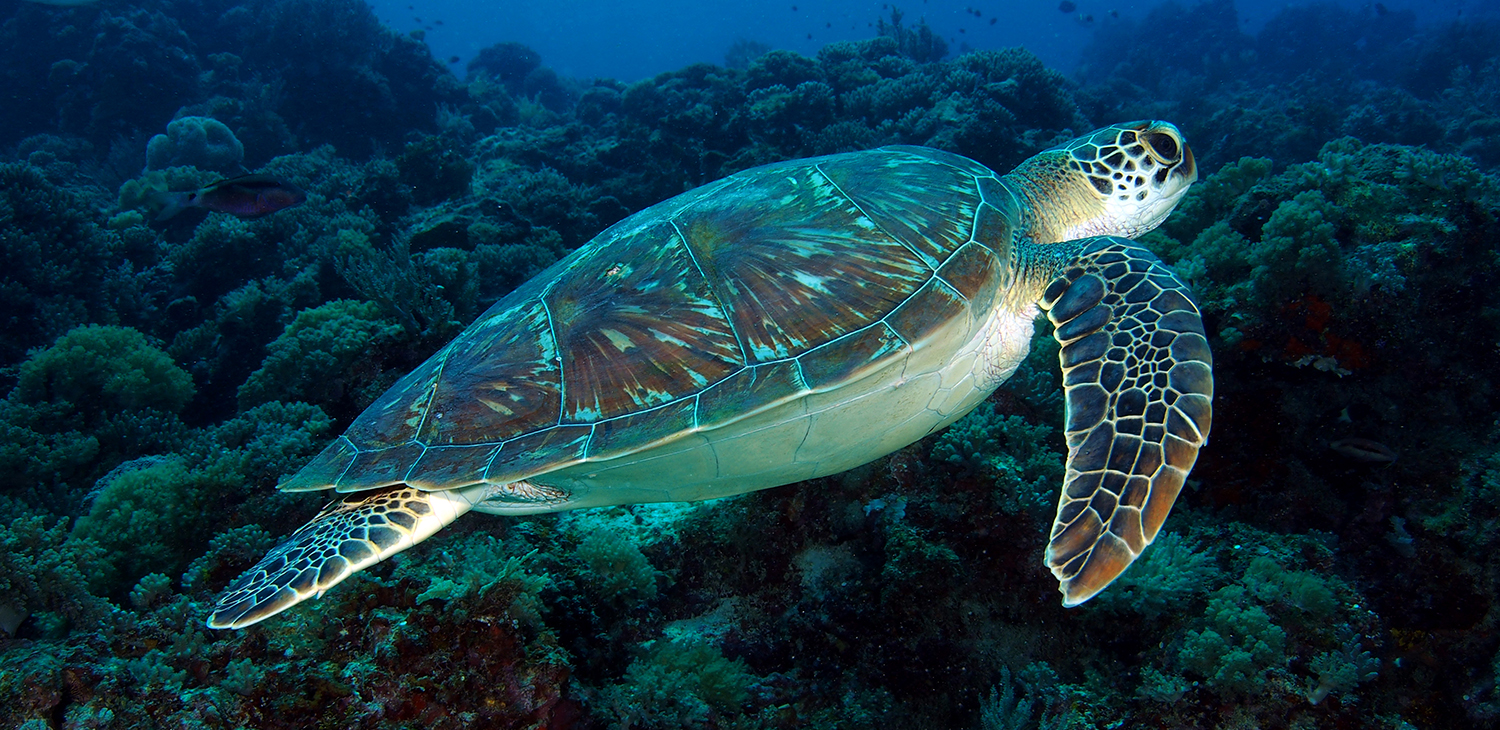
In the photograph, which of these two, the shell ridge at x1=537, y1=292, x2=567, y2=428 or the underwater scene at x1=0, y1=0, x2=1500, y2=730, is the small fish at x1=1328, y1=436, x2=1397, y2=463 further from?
the shell ridge at x1=537, y1=292, x2=567, y2=428

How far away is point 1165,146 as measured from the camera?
322cm

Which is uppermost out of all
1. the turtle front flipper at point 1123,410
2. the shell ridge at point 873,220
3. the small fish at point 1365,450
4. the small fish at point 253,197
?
Answer: the small fish at point 253,197

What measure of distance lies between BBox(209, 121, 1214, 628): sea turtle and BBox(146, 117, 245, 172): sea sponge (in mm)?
12346

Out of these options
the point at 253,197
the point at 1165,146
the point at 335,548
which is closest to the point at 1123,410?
the point at 1165,146

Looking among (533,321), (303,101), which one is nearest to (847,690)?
(533,321)

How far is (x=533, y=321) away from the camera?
255 cm

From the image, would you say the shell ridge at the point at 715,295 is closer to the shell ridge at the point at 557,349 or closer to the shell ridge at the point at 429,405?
the shell ridge at the point at 557,349

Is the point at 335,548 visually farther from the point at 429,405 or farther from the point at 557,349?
the point at 557,349

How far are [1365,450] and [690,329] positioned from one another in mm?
3404

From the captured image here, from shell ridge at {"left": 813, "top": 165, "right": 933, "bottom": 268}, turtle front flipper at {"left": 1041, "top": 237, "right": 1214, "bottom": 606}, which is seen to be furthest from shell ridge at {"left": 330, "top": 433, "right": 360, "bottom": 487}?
turtle front flipper at {"left": 1041, "top": 237, "right": 1214, "bottom": 606}

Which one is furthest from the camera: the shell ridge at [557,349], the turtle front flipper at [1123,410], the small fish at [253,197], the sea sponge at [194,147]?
the sea sponge at [194,147]

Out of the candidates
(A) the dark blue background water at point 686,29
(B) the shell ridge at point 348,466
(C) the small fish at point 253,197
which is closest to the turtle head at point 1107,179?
(B) the shell ridge at point 348,466

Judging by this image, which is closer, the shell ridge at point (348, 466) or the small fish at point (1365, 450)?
the shell ridge at point (348, 466)

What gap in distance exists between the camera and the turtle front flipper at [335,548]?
1.99m
